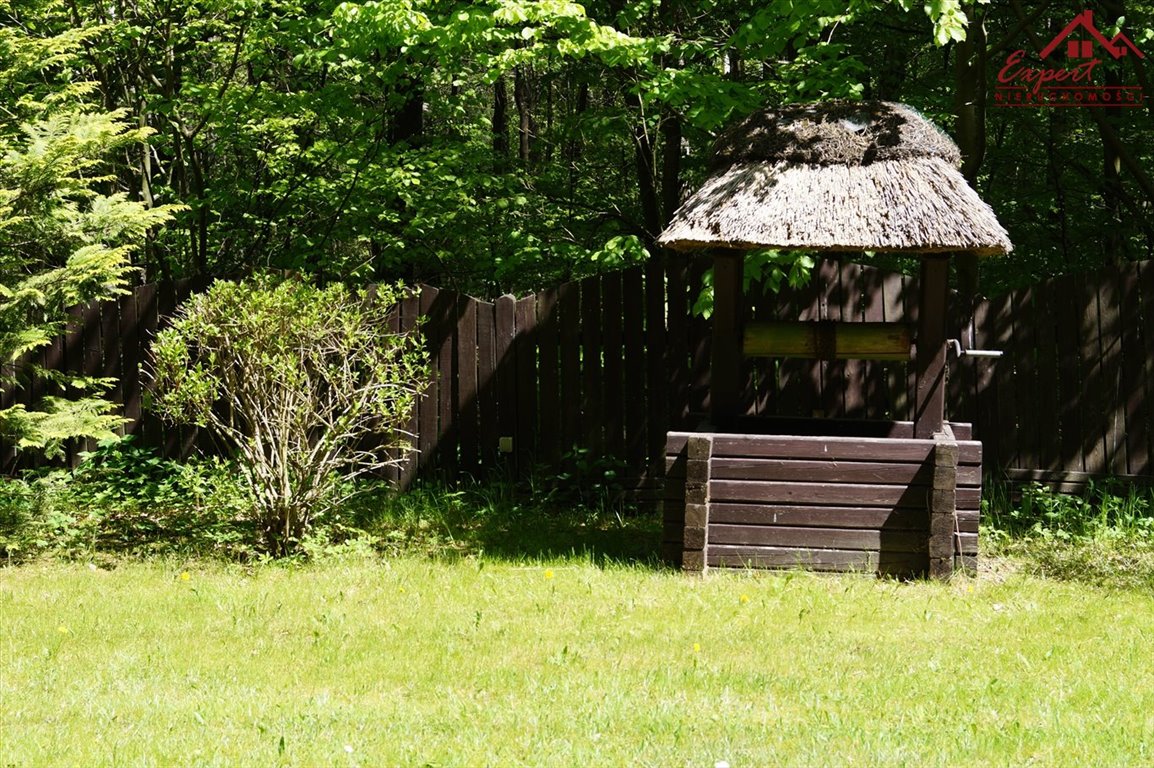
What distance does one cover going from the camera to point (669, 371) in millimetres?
9648

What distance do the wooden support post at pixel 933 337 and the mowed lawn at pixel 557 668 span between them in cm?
118

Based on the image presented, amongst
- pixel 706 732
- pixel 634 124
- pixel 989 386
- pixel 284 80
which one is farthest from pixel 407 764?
pixel 284 80

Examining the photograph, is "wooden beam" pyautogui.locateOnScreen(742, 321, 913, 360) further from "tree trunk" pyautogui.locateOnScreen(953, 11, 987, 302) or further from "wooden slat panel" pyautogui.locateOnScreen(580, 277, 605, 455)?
"tree trunk" pyautogui.locateOnScreen(953, 11, 987, 302)

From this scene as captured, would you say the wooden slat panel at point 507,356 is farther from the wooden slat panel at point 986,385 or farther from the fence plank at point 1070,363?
the fence plank at point 1070,363

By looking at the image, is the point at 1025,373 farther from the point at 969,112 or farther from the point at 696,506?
the point at 696,506

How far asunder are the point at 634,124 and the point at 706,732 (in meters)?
8.03

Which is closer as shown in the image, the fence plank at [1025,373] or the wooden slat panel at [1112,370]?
the wooden slat panel at [1112,370]

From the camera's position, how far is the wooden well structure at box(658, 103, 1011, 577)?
23.7 ft

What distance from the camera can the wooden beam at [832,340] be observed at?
25.0 ft

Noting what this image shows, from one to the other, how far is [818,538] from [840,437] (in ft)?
2.13

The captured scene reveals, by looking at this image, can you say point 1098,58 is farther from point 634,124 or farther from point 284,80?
point 284,80
